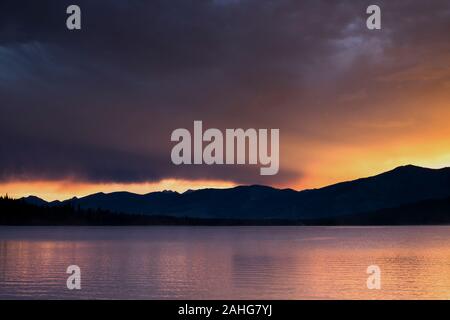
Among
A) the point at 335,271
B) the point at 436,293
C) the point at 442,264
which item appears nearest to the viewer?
the point at 436,293

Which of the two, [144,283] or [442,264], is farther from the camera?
[442,264]

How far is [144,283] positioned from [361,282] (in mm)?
28606

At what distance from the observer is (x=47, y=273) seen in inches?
3344

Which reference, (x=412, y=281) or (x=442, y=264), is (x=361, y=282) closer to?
(x=412, y=281)

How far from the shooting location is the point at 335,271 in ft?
302

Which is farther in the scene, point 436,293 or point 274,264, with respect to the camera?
point 274,264
